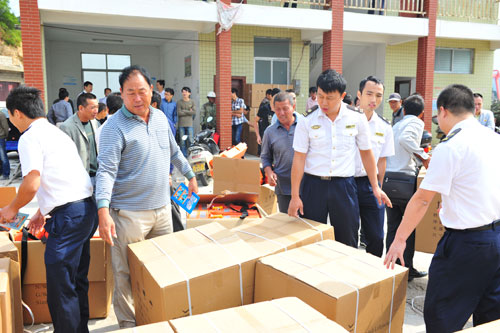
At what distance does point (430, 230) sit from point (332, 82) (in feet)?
5.65

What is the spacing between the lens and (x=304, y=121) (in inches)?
113

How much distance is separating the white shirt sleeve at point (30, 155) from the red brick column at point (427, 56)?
11808 mm

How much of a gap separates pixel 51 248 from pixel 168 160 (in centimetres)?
84

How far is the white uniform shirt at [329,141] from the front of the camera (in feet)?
9.14

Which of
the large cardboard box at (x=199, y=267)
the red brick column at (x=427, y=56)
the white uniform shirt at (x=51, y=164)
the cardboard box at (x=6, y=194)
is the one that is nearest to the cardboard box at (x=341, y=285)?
the large cardboard box at (x=199, y=267)

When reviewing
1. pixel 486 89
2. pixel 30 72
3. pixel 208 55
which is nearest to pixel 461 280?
pixel 30 72

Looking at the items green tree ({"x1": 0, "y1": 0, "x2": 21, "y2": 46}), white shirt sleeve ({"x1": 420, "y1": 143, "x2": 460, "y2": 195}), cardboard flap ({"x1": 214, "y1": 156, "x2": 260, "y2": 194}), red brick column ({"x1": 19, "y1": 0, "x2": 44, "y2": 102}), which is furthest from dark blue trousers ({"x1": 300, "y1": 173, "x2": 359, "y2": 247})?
green tree ({"x1": 0, "y1": 0, "x2": 21, "y2": 46})

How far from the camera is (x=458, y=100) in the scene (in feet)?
6.54

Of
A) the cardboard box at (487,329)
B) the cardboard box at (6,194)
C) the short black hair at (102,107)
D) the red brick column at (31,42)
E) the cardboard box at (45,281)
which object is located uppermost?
the red brick column at (31,42)

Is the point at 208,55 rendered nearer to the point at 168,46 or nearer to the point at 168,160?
the point at 168,46

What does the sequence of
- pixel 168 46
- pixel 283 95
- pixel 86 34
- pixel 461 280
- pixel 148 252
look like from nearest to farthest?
pixel 461 280, pixel 148 252, pixel 283 95, pixel 86 34, pixel 168 46

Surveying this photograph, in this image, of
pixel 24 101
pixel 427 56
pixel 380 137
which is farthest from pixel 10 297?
pixel 427 56

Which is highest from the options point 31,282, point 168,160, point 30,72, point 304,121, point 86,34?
point 86,34

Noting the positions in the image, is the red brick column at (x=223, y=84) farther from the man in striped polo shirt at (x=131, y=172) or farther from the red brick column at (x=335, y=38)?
the man in striped polo shirt at (x=131, y=172)
